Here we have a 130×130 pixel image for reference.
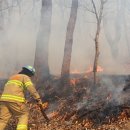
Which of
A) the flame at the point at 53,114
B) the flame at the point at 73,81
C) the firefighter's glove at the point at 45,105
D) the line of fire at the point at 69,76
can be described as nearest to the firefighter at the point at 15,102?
the line of fire at the point at 69,76

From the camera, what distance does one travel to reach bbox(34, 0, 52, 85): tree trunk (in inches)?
666

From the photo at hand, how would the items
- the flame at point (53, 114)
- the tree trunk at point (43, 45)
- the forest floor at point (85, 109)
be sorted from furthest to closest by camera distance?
the tree trunk at point (43, 45) → the flame at point (53, 114) → the forest floor at point (85, 109)

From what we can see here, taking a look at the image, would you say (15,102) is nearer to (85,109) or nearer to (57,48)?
(85,109)

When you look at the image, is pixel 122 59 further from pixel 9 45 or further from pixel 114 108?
pixel 114 108

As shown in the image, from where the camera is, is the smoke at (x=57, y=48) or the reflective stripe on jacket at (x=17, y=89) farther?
the smoke at (x=57, y=48)

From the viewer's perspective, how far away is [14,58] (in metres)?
29.8

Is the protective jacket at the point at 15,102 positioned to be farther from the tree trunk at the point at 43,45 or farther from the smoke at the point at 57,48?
the smoke at the point at 57,48

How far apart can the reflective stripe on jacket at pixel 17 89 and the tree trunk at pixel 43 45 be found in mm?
7130

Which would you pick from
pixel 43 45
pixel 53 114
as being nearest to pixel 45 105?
pixel 53 114

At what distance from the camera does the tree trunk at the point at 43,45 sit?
16922 mm

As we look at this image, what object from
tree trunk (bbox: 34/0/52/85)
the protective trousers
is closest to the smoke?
tree trunk (bbox: 34/0/52/85)

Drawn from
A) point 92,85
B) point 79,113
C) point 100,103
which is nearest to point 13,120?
point 79,113

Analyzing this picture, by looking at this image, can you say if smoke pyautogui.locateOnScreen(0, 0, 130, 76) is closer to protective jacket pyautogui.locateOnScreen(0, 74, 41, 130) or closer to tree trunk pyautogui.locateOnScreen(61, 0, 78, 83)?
tree trunk pyautogui.locateOnScreen(61, 0, 78, 83)

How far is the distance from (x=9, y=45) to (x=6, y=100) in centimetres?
2166
